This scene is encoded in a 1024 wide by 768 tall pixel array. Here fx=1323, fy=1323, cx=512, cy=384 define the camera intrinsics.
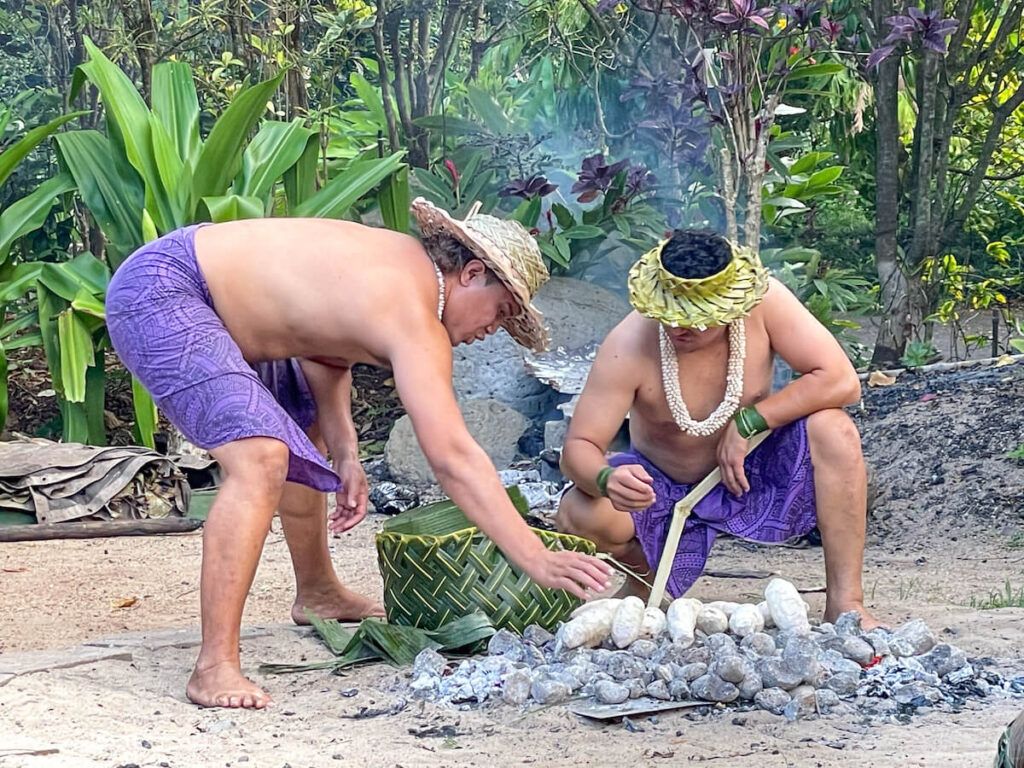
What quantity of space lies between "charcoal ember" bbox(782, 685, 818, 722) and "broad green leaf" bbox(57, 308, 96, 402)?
3.54 m

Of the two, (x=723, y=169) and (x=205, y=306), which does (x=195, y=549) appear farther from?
(x=723, y=169)

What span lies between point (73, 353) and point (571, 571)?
3.54 metres

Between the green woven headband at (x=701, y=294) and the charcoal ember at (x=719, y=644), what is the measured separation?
704 millimetres

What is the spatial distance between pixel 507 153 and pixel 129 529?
333cm

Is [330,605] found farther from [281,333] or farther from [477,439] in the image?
[477,439]

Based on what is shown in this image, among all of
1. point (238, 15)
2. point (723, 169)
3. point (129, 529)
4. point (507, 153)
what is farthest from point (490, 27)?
point (129, 529)

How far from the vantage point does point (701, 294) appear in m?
3.02

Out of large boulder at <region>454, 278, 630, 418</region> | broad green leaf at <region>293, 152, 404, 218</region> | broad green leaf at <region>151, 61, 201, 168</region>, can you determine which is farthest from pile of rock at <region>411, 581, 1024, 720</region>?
broad green leaf at <region>151, 61, 201, 168</region>

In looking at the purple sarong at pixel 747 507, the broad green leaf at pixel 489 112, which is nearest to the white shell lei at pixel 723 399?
the purple sarong at pixel 747 507

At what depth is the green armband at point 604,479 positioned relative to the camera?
313 cm

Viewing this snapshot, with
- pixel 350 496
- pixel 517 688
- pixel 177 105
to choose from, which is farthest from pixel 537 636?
pixel 177 105

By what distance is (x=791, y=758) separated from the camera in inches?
89.3

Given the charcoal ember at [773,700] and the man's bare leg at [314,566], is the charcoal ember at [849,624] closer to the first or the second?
the charcoal ember at [773,700]

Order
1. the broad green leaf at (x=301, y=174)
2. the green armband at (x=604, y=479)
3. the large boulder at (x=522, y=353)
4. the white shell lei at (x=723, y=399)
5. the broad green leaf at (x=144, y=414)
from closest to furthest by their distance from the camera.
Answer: the green armband at (x=604, y=479) → the white shell lei at (x=723, y=399) → the broad green leaf at (x=144, y=414) → the broad green leaf at (x=301, y=174) → the large boulder at (x=522, y=353)
